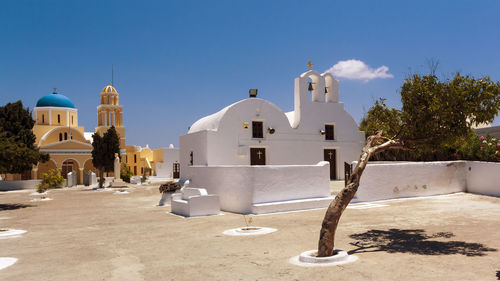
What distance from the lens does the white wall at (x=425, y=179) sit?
15938mm

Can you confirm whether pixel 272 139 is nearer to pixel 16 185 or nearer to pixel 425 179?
pixel 425 179

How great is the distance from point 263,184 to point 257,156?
289 inches

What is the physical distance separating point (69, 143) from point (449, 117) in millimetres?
38311

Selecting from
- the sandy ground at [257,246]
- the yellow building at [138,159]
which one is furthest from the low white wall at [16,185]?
the sandy ground at [257,246]

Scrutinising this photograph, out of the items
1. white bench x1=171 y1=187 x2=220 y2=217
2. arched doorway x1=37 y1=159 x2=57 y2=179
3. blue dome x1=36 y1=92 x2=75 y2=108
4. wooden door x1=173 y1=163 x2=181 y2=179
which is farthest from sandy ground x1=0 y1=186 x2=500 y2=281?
blue dome x1=36 y1=92 x2=75 y2=108

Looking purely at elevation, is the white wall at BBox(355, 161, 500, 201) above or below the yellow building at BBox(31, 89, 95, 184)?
below

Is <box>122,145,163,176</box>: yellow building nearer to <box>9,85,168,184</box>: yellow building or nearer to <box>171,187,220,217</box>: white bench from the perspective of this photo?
<box>9,85,168,184</box>: yellow building

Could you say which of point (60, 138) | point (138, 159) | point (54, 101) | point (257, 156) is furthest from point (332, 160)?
point (54, 101)

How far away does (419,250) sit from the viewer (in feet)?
24.8

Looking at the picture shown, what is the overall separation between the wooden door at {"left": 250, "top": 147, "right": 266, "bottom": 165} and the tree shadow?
11.7 metres

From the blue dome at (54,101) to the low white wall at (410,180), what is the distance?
44.1 metres

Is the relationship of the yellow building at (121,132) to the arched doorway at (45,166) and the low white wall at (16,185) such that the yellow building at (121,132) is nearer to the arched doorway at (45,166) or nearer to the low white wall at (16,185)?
the arched doorway at (45,166)

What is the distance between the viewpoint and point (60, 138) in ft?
146

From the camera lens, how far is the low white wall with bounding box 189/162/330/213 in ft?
45.1
